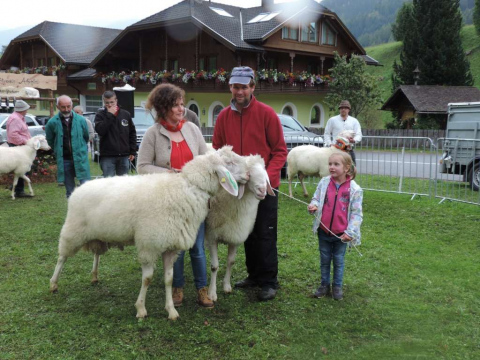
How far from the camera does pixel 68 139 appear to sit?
6809 millimetres

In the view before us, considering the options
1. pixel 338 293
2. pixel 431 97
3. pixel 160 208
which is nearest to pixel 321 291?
pixel 338 293

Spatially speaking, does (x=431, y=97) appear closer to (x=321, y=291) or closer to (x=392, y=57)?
(x=321, y=291)

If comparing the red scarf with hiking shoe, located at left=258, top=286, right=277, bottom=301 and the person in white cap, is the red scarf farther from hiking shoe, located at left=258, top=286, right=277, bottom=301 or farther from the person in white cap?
the person in white cap

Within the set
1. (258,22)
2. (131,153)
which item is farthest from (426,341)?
(258,22)

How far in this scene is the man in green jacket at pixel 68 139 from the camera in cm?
677

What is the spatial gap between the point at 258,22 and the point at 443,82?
773 inches

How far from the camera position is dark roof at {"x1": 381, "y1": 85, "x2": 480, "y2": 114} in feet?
92.4

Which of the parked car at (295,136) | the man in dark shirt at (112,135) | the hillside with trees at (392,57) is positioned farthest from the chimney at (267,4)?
the man in dark shirt at (112,135)

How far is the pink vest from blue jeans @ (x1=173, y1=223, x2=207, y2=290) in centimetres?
123

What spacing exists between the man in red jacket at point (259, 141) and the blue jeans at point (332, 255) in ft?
1.66

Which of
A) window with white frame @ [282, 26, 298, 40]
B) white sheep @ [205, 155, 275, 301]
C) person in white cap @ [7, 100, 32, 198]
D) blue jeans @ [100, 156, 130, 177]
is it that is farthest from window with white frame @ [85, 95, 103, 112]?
white sheep @ [205, 155, 275, 301]

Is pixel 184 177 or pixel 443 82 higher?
pixel 443 82

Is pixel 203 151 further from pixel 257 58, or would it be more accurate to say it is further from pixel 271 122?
pixel 257 58

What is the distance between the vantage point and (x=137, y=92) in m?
31.1
